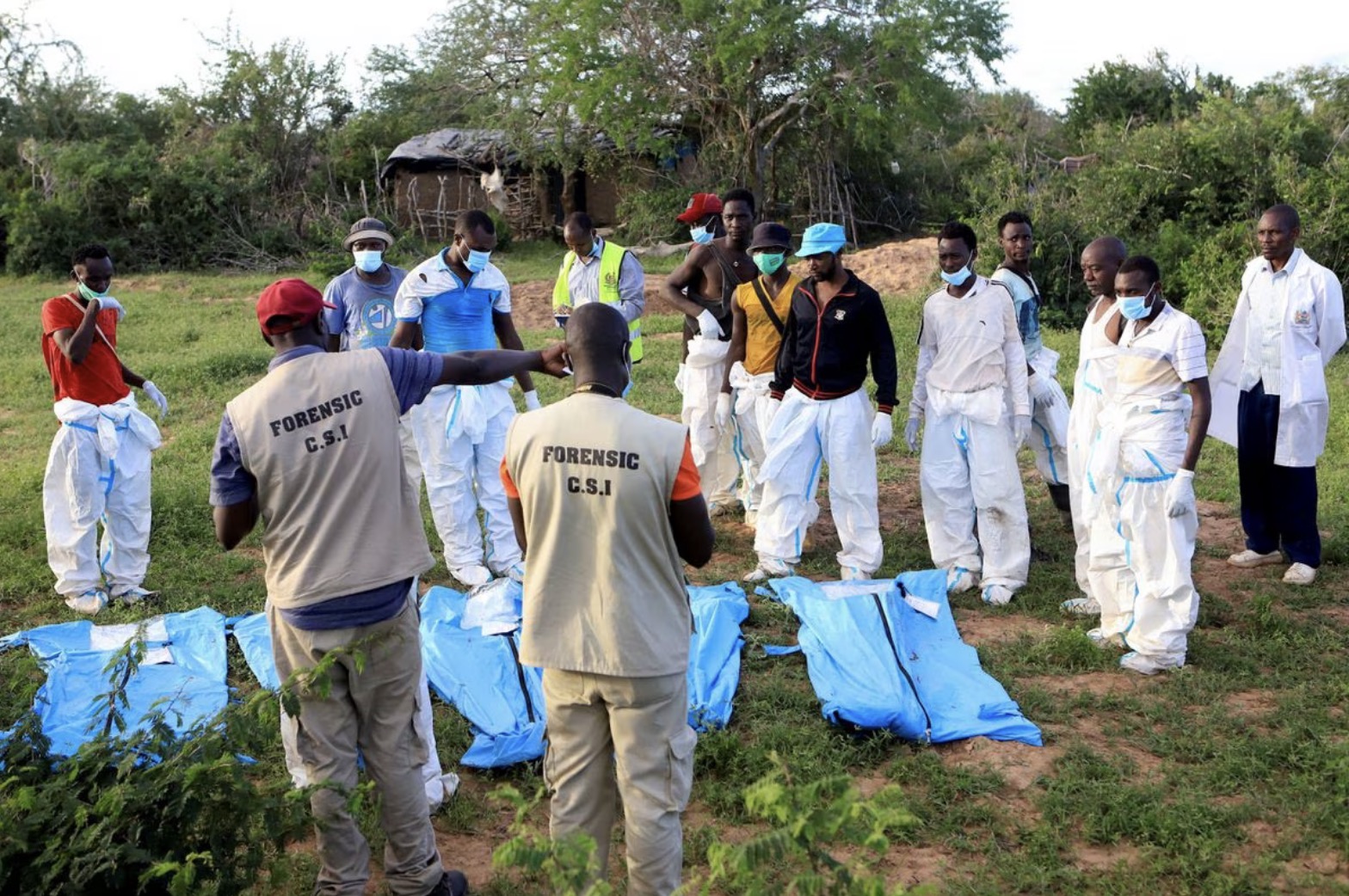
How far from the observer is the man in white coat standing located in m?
6.16

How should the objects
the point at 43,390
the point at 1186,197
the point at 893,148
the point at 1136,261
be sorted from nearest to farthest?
the point at 1136,261 → the point at 43,390 → the point at 1186,197 → the point at 893,148

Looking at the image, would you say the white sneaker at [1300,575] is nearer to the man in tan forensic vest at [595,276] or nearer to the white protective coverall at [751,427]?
the white protective coverall at [751,427]

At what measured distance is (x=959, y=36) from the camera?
19.3m

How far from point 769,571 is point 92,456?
11.7 feet

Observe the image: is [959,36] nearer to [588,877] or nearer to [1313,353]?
[1313,353]

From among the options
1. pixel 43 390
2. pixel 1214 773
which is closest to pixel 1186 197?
pixel 1214 773

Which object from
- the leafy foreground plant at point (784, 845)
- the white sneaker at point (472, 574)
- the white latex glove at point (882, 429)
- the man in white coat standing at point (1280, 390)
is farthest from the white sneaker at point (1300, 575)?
the leafy foreground plant at point (784, 845)

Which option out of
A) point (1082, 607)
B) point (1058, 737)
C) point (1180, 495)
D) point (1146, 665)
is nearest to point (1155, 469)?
point (1180, 495)

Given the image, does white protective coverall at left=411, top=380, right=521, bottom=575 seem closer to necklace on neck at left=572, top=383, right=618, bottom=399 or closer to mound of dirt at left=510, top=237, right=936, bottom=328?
necklace on neck at left=572, top=383, right=618, bottom=399

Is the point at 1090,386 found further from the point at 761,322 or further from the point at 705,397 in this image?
the point at 705,397

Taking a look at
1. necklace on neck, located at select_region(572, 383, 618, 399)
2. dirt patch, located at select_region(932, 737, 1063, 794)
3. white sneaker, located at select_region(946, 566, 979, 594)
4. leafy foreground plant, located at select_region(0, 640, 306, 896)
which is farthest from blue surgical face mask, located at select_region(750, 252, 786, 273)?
leafy foreground plant, located at select_region(0, 640, 306, 896)

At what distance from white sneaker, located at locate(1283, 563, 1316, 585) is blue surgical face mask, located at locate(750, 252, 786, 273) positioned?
314 centimetres

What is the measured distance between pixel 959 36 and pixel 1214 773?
17120 mm

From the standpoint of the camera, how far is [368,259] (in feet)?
21.4
